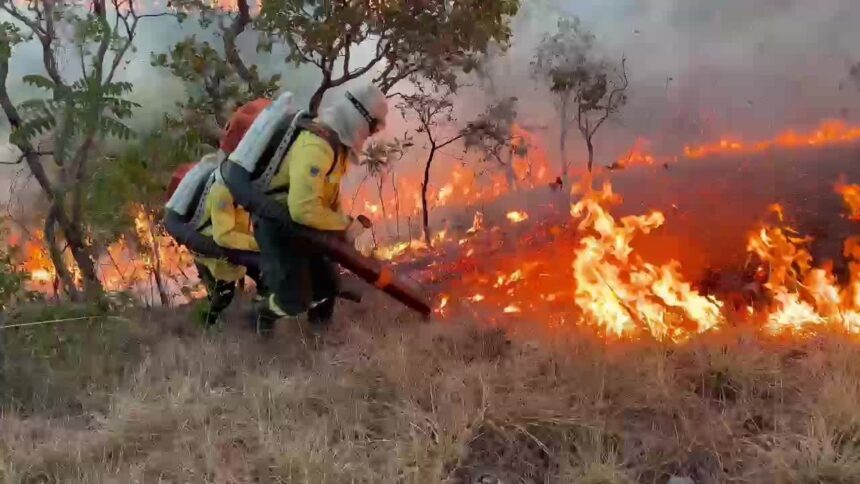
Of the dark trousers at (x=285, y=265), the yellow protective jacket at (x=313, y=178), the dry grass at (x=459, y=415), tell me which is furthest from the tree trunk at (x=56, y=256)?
the yellow protective jacket at (x=313, y=178)

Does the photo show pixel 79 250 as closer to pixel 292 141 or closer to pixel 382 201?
pixel 292 141

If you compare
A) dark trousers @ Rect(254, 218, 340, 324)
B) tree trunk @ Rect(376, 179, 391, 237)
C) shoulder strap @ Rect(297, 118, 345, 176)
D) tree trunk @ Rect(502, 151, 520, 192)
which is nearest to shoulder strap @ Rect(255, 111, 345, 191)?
shoulder strap @ Rect(297, 118, 345, 176)

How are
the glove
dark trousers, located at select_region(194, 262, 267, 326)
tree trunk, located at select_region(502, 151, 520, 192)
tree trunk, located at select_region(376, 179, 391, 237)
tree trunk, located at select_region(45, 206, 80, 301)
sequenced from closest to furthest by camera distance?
the glove, dark trousers, located at select_region(194, 262, 267, 326), tree trunk, located at select_region(45, 206, 80, 301), tree trunk, located at select_region(376, 179, 391, 237), tree trunk, located at select_region(502, 151, 520, 192)

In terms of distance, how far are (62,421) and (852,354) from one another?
12.4 feet

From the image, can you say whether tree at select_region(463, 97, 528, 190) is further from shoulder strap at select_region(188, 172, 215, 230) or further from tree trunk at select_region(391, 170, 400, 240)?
shoulder strap at select_region(188, 172, 215, 230)

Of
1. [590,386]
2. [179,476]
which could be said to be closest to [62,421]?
[179,476]

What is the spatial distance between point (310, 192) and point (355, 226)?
424 millimetres

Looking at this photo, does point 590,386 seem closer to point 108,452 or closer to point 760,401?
point 760,401

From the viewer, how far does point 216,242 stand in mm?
4793

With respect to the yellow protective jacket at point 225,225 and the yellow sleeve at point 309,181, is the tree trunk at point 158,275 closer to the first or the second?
the yellow protective jacket at point 225,225

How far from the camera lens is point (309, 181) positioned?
392 centimetres

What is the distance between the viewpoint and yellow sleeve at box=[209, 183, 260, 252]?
463cm

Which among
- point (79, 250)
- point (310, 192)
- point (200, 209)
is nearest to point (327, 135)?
point (310, 192)

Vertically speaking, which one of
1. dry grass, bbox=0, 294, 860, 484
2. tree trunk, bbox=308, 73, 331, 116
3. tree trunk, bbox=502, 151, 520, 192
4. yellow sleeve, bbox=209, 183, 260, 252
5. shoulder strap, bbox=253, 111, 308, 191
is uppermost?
tree trunk, bbox=502, 151, 520, 192
